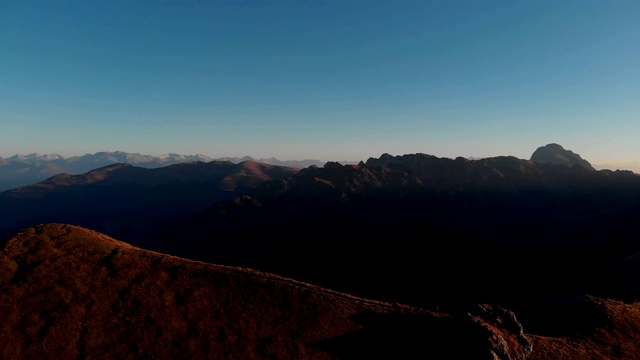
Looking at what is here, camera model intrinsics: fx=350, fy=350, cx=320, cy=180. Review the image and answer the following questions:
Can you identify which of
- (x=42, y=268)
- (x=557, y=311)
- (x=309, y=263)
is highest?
(x=42, y=268)

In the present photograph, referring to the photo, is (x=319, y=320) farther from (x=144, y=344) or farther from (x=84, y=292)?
(x=84, y=292)

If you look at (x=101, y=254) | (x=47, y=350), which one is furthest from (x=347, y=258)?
(x=47, y=350)

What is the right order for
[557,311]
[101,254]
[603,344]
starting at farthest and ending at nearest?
1. [557,311]
2. [101,254]
3. [603,344]

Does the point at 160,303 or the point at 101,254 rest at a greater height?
the point at 101,254

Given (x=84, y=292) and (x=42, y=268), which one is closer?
(x=84, y=292)

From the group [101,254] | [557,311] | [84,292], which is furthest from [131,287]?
[557,311]

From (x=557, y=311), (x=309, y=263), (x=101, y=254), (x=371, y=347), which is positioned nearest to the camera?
(x=371, y=347)

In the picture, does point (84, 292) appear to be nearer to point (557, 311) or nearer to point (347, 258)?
point (557, 311)
